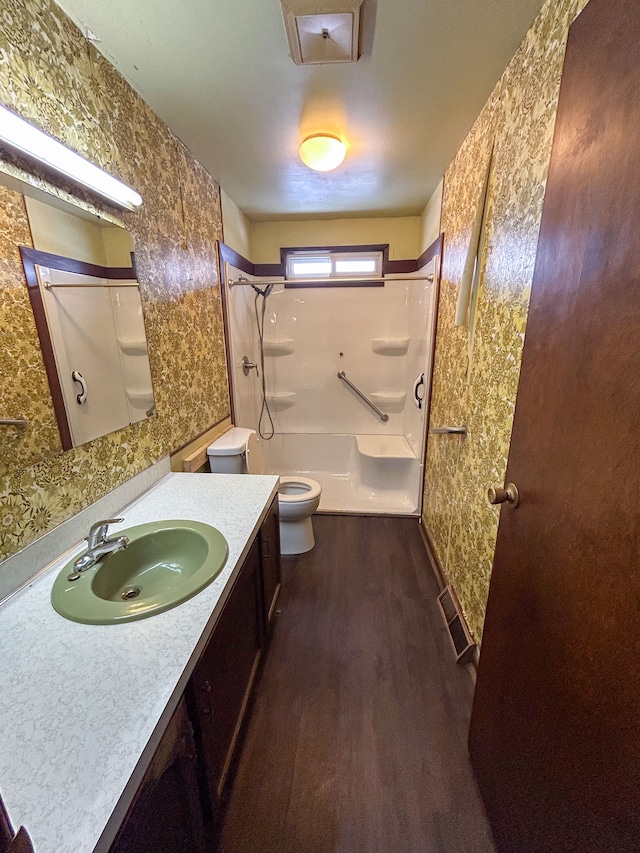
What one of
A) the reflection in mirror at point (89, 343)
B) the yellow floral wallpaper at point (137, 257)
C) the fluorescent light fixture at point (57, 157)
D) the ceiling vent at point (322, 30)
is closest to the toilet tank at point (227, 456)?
the yellow floral wallpaper at point (137, 257)

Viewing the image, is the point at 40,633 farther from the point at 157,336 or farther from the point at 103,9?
the point at 103,9

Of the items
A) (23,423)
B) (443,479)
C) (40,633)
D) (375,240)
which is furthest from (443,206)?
(40,633)

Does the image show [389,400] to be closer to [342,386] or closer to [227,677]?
[342,386]

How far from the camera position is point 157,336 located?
1.56 metres

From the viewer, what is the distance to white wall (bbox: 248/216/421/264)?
115 inches

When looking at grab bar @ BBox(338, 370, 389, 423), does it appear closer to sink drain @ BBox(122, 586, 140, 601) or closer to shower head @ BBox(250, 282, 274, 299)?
shower head @ BBox(250, 282, 274, 299)

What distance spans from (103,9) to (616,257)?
1574mm

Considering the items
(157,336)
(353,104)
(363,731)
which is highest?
(353,104)

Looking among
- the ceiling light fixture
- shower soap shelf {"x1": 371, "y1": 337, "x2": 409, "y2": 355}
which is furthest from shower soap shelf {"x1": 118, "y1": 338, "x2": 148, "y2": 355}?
shower soap shelf {"x1": 371, "y1": 337, "x2": 409, "y2": 355}

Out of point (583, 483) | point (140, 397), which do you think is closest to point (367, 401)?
point (140, 397)

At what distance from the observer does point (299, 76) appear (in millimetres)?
1273

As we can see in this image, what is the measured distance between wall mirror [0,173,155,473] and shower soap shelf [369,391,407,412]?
2362 millimetres

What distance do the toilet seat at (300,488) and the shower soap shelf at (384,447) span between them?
0.75 meters

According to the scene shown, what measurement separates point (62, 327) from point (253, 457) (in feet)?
4.40
